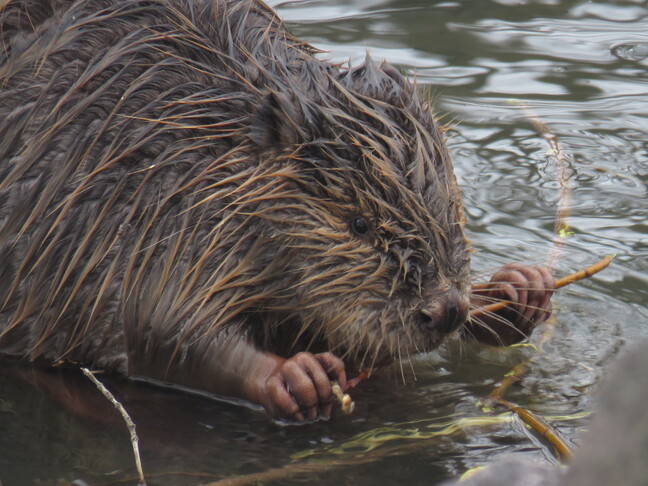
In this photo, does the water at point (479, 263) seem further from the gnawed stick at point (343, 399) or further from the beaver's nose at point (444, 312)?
the beaver's nose at point (444, 312)

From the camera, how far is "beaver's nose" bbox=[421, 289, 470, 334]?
287 centimetres

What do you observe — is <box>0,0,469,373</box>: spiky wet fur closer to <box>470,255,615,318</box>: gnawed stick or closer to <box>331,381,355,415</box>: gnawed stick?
<box>331,381,355,415</box>: gnawed stick

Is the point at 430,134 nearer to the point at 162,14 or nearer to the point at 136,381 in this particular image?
the point at 162,14

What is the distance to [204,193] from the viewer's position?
10.2ft

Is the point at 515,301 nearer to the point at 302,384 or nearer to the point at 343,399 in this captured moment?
the point at 343,399

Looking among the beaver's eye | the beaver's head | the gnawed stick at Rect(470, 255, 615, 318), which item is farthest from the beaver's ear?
the gnawed stick at Rect(470, 255, 615, 318)

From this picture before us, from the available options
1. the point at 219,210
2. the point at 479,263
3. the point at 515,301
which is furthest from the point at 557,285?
the point at 219,210

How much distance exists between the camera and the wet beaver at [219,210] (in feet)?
9.72

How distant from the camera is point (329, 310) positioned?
301 centimetres

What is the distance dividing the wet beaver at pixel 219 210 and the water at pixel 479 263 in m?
0.14

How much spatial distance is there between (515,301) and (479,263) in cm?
63

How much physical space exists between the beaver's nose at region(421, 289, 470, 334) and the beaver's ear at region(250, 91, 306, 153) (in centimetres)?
58

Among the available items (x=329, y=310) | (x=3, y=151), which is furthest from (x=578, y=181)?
(x=3, y=151)

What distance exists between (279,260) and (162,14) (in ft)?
3.02
